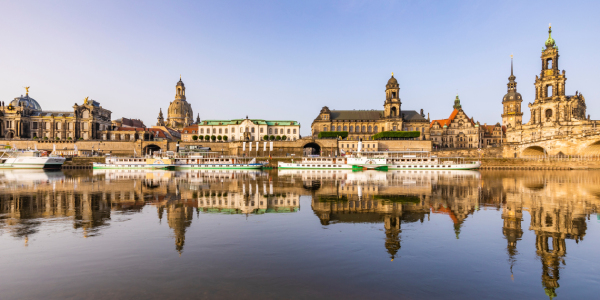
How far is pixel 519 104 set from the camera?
94750 mm

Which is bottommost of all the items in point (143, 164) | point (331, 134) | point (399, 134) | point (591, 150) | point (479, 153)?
point (143, 164)

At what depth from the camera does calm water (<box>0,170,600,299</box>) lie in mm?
6691

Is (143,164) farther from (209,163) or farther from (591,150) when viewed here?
(591,150)

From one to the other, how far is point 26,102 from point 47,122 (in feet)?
29.7

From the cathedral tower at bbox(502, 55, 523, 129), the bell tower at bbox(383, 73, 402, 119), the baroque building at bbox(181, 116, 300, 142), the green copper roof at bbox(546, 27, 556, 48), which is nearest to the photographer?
the green copper roof at bbox(546, 27, 556, 48)

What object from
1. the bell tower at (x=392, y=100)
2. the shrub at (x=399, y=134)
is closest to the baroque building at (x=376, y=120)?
the bell tower at (x=392, y=100)

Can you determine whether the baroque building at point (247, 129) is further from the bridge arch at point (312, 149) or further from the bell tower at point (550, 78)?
the bell tower at point (550, 78)

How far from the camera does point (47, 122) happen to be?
8581cm

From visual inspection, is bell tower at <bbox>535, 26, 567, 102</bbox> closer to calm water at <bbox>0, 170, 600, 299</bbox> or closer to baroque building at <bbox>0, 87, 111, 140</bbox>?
calm water at <bbox>0, 170, 600, 299</bbox>

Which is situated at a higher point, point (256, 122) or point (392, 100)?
point (392, 100)

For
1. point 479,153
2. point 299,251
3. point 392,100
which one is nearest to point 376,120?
point 392,100

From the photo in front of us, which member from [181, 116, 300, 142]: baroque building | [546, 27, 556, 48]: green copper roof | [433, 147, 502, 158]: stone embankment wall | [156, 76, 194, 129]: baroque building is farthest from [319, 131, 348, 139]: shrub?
[156, 76, 194, 129]: baroque building

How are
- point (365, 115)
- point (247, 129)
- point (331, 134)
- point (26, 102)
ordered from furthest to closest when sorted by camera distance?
1. point (365, 115)
2. point (26, 102)
3. point (247, 129)
4. point (331, 134)

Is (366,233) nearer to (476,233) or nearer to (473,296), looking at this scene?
(476,233)
